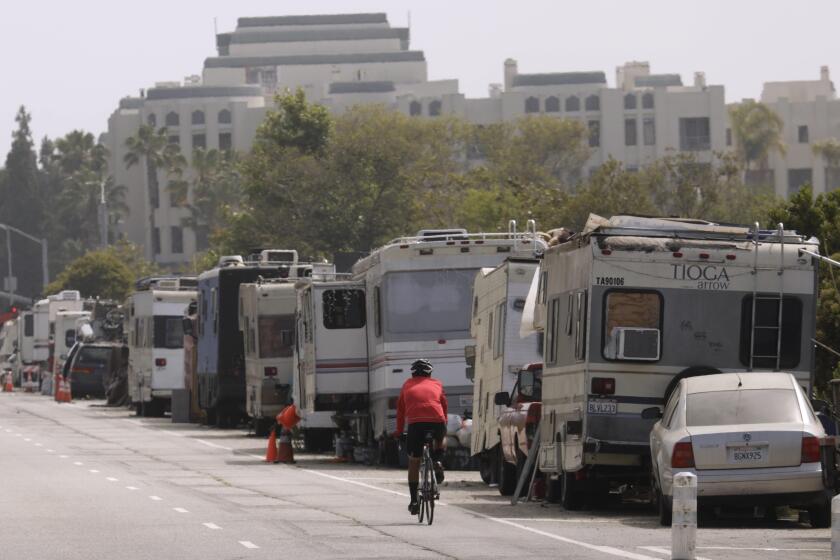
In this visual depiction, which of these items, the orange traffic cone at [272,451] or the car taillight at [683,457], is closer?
the car taillight at [683,457]

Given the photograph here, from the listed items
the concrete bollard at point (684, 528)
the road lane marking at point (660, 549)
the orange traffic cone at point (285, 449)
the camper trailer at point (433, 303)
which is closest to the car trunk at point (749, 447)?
the road lane marking at point (660, 549)

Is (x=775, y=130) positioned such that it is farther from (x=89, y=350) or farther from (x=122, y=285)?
(x=89, y=350)

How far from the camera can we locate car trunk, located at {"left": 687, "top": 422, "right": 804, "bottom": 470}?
18953 mm

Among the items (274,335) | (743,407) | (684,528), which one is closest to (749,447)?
(743,407)

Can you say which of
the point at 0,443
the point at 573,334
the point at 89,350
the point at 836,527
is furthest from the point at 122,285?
the point at 836,527

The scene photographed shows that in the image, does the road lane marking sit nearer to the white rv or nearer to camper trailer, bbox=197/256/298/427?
camper trailer, bbox=197/256/298/427

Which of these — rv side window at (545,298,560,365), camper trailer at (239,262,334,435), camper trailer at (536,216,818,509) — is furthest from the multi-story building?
camper trailer at (536,216,818,509)

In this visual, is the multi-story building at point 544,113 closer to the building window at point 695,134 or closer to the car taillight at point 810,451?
the building window at point 695,134

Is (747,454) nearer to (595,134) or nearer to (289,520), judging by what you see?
(289,520)

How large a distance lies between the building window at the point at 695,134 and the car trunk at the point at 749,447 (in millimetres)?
137998

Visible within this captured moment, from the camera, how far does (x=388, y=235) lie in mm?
81562

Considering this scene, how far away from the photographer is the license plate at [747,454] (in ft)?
62.2

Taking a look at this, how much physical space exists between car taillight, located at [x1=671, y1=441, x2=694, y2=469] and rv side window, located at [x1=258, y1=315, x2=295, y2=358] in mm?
21249

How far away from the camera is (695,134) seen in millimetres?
158000
